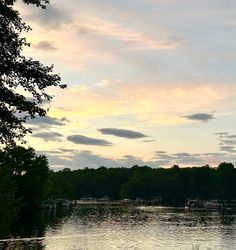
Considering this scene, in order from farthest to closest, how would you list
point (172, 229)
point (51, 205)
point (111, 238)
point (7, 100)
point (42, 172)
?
1. point (51, 205)
2. point (42, 172)
3. point (172, 229)
4. point (111, 238)
5. point (7, 100)

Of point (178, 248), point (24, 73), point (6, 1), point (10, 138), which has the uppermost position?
point (6, 1)

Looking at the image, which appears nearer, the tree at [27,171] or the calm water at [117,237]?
the calm water at [117,237]

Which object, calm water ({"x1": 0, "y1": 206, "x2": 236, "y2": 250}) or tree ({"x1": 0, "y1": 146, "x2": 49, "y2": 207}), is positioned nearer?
calm water ({"x1": 0, "y1": 206, "x2": 236, "y2": 250})

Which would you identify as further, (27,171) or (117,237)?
(27,171)

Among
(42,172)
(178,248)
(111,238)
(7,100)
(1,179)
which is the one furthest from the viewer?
(42,172)

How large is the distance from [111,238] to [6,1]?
76.7 m

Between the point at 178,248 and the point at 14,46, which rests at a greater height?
the point at 14,46

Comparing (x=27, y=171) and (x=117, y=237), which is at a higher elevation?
(x=27, y=171)

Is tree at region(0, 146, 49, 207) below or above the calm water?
above

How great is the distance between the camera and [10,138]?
2222cm

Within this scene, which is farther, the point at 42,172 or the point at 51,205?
the point at 51,205

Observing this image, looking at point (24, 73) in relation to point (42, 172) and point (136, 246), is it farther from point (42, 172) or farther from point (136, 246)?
point (42, 172)

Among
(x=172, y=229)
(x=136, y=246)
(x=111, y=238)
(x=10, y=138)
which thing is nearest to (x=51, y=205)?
(x=172, y=229)

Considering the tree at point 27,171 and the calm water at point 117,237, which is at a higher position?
the tree at point 27,171
